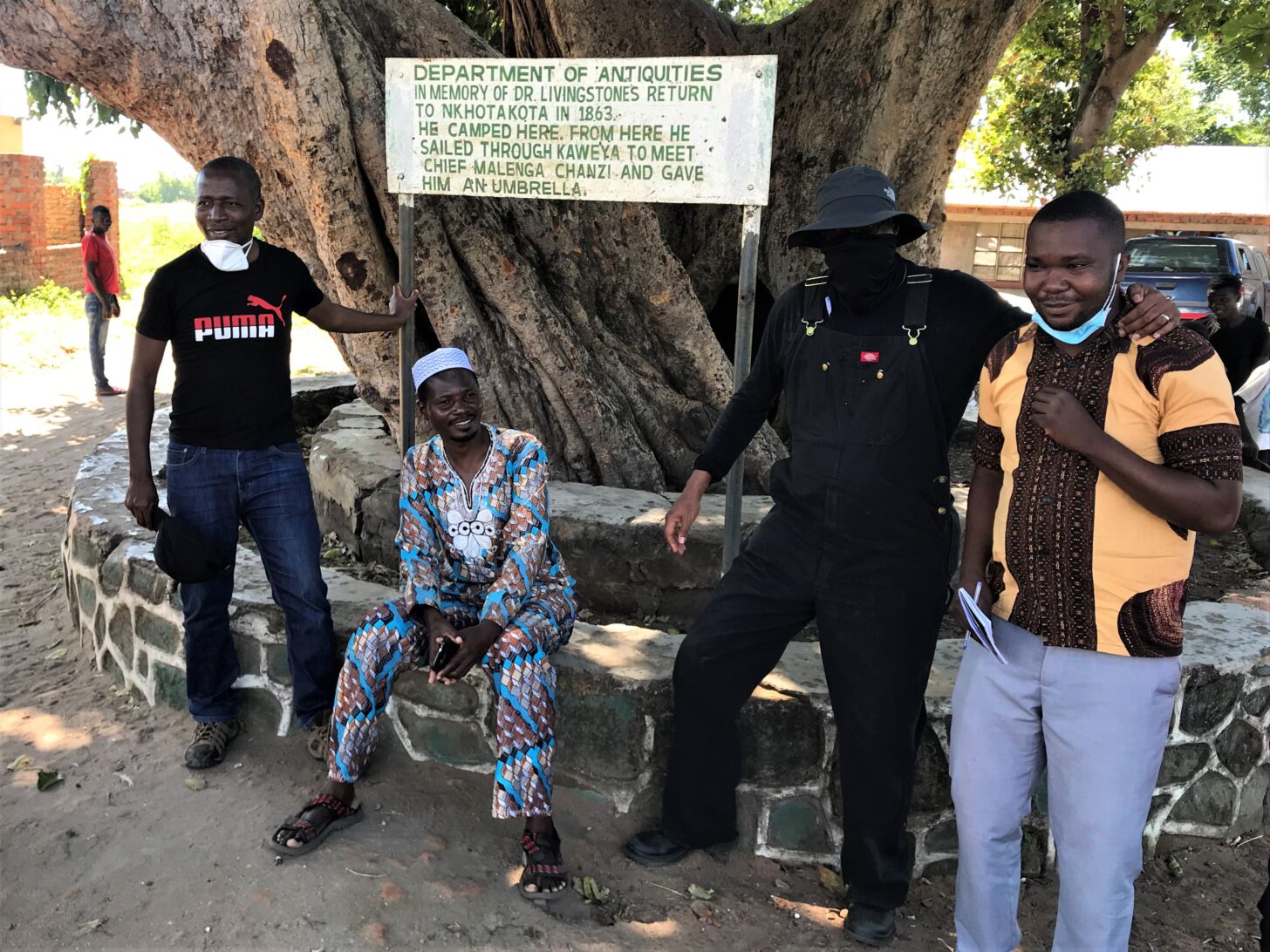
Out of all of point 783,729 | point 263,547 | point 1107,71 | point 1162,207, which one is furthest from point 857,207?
point 1162,207

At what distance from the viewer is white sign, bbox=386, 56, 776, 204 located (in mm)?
3338

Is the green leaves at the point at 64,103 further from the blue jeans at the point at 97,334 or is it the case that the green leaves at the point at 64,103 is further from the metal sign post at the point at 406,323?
the metal sign post at the point at 406,323

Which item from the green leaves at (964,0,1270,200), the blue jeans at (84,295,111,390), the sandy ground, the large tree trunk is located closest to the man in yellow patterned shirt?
the sandy ground

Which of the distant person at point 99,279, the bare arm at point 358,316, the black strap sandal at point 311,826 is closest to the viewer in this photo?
the black strap sandal at point 311,826

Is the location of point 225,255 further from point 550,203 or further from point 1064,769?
point 1064,769

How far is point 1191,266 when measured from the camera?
534 inches

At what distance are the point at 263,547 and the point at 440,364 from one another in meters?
0.87

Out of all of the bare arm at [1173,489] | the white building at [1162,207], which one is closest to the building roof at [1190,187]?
the white building at [1162,207]

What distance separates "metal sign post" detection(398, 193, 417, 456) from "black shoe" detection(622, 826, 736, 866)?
5.37 ft

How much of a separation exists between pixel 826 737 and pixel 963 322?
1298 mm

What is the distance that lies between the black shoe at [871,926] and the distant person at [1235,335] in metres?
5.98

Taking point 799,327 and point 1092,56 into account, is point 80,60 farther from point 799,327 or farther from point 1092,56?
point 1092,56

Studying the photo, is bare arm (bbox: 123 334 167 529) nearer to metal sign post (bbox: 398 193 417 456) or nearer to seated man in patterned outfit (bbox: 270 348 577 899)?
seated man in patterned outfit (bbox: 270 348 577 899)

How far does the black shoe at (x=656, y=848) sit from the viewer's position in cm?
307
